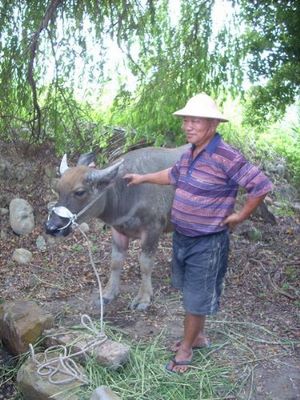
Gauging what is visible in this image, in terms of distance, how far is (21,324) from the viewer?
4605 mm

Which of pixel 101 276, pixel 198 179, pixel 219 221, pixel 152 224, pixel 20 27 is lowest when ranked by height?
pixel 101 276

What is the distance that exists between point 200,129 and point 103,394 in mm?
1808

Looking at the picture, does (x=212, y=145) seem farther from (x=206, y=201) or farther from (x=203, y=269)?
Answer: (x=203, y=269)

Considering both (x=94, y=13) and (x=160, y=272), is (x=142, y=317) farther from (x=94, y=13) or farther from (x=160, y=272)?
(x=94, y=13)

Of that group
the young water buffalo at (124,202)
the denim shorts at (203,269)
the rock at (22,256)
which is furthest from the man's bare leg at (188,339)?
the rock at (22,256)

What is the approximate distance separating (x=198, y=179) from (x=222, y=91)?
83.0 inches

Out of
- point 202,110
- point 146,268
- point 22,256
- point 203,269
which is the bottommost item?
point 22,256

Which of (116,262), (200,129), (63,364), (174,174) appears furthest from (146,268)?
(200,129)

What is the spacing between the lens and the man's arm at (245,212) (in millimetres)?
3822

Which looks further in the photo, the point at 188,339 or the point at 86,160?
the point at 86,160

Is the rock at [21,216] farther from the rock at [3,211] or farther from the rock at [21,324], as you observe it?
the rock at [21,324]

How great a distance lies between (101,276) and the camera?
612 cm

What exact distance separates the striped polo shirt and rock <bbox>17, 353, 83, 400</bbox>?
132 centimetres

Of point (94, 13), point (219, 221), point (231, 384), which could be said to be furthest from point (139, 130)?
point (231, 384)
